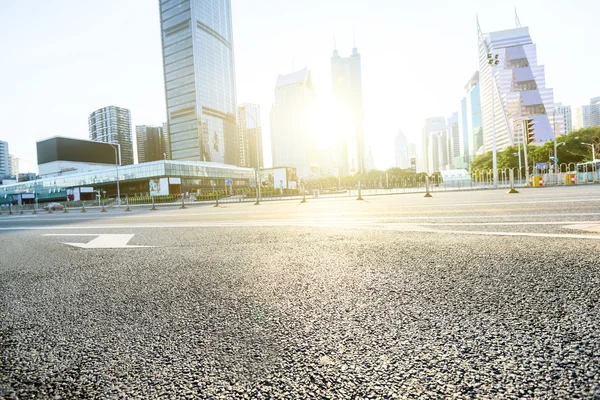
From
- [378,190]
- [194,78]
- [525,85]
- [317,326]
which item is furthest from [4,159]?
[525,85]

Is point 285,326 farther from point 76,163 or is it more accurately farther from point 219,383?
point 76,163

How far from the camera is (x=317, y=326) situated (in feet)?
5.22

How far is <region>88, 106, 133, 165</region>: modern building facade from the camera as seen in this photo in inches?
5650

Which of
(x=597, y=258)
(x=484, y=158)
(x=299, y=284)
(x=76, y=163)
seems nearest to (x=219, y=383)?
(x=299, y=284)

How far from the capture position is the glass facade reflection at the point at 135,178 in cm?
7531

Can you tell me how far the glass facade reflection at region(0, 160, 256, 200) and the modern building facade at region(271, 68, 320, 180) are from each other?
82.5m

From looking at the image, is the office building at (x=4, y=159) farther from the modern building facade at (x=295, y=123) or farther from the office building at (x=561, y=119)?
the office building at (x=561, y=119)

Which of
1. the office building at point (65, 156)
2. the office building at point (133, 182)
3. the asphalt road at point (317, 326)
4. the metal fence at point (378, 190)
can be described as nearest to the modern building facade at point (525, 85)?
the metal fence at point (378, 190)

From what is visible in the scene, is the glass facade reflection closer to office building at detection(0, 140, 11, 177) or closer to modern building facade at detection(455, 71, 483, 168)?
office building at detection(0, 140, 11, 177)

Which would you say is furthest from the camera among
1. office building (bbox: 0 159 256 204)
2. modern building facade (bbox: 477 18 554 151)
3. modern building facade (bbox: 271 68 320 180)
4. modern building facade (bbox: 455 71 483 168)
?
modern building facade (bbox: 271 68 320 180)

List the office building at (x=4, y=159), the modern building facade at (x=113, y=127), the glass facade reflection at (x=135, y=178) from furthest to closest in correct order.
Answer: the office building at (x=4, y=159) < the modern building facade at (x=113, y=127) < the glass facade reflection at (x=135, y=178)

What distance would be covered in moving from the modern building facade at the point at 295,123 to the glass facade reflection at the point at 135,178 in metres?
82.5

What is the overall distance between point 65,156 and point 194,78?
51.2 meters

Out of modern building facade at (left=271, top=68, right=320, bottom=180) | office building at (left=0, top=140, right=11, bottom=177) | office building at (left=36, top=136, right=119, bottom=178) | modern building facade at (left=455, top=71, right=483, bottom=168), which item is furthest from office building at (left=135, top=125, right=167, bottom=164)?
modern building facade at (left=455, top=71, right=483, bottom=168)
